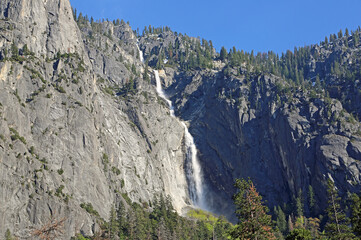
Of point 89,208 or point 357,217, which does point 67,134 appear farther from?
point 357,217

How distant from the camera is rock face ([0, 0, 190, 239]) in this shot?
92.4 m

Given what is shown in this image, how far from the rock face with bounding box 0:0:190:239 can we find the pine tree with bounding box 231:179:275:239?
1598 inches

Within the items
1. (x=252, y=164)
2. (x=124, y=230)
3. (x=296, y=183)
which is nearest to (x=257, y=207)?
(x=124, y=230)

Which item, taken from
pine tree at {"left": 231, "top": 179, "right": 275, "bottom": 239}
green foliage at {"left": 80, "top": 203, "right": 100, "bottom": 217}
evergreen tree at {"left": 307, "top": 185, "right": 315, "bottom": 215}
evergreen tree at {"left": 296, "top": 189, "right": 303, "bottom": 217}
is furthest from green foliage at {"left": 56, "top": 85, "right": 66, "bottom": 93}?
pine tree at {"left": 231, "top": 179, "right": 275, "bottom": 239}

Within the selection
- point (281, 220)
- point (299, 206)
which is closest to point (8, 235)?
point (281, 220)

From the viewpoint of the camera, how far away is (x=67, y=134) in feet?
363

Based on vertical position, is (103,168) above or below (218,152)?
below

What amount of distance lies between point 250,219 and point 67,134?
73681 mm

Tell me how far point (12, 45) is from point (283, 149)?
90.4 metres

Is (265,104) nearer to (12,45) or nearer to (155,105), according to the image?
(155,105)

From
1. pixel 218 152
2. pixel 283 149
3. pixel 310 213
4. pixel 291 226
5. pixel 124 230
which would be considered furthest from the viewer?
pixel 218 152

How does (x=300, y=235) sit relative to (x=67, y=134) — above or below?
below

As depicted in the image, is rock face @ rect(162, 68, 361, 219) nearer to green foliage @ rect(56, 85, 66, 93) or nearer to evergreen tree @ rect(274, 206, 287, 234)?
evergreen tree @ rect(274, 206, 287, 234)

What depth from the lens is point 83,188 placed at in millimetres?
104188
